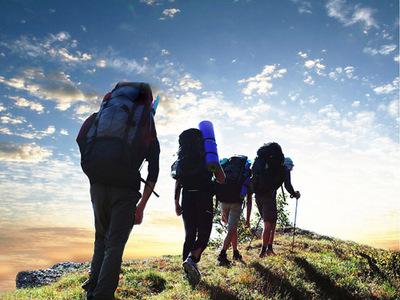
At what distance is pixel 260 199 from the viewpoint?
423 inches

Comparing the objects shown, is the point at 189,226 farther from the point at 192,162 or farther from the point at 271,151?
the point at 271,151

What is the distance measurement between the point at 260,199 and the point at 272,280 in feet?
11.3

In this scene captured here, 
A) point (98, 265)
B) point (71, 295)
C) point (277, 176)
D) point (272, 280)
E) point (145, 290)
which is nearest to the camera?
point (98, 265)

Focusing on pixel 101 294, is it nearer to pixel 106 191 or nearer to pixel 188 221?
pixel 106 191

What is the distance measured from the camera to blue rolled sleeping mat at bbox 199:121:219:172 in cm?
748

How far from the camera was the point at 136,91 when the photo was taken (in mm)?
5621

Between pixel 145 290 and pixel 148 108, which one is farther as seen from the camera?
pixel 145 290

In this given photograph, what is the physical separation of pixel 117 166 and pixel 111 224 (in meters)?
0.85

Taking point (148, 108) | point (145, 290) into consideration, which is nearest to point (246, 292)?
point (145, 290)

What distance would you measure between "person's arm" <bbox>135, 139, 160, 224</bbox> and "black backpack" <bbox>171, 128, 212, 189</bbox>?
218 centimetres

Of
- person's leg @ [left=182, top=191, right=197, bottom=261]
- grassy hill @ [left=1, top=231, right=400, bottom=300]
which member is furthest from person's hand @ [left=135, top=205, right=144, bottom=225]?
person's leg @ [left=182, top=191, right=197, bottom=261]

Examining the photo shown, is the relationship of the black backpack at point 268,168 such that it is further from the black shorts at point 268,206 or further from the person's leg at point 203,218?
the person's leg at point 203,218

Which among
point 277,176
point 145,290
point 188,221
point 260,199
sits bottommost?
point 145,290

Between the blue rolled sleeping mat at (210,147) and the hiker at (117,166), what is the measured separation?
205 cm
